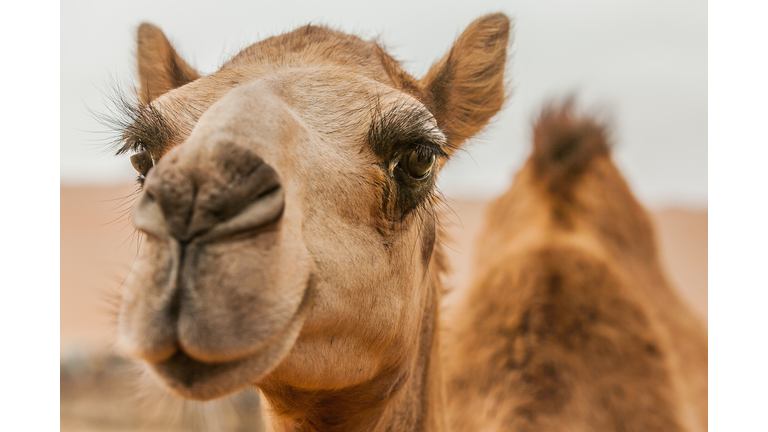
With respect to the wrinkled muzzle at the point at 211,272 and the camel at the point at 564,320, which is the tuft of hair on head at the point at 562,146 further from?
the wrinkled muzzle at the point at 211,272

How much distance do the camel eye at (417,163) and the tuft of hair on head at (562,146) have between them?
204 centimetres

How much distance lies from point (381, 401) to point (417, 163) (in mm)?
809

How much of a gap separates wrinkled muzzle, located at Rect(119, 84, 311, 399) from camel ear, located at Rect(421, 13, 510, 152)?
117cm

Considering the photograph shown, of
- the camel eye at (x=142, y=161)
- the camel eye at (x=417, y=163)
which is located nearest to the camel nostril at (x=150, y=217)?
the camel eye at (x=142, y=161)

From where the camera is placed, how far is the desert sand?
9.77ft

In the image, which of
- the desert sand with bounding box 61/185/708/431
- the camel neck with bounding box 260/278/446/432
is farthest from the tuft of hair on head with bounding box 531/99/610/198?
the camel neck with bounding box 260/278/446/432

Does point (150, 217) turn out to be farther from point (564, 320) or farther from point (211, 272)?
→ point (564, 320)

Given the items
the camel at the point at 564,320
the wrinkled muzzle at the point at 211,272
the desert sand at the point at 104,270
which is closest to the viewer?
the wrinkled muzzle at the point at 211,272

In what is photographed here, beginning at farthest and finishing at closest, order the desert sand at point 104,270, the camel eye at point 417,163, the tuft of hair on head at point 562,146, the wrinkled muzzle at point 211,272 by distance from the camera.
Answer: the tuft of hair on head at point 562,146 → the desert sand at point 104,270 → the camel eye at point 417,163 → the wrinkled muzzle at point 211,272

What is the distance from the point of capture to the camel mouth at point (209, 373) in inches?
45.2

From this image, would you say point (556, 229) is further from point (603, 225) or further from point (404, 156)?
point (404, 156)

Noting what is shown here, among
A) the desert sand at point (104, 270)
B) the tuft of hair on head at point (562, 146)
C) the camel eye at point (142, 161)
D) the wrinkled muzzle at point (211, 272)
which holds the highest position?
the tuft of hair on head at point (562, 146)

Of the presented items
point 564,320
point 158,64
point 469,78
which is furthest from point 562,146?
point 158,64

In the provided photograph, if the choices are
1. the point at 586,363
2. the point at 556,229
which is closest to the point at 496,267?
the point at 556,229
